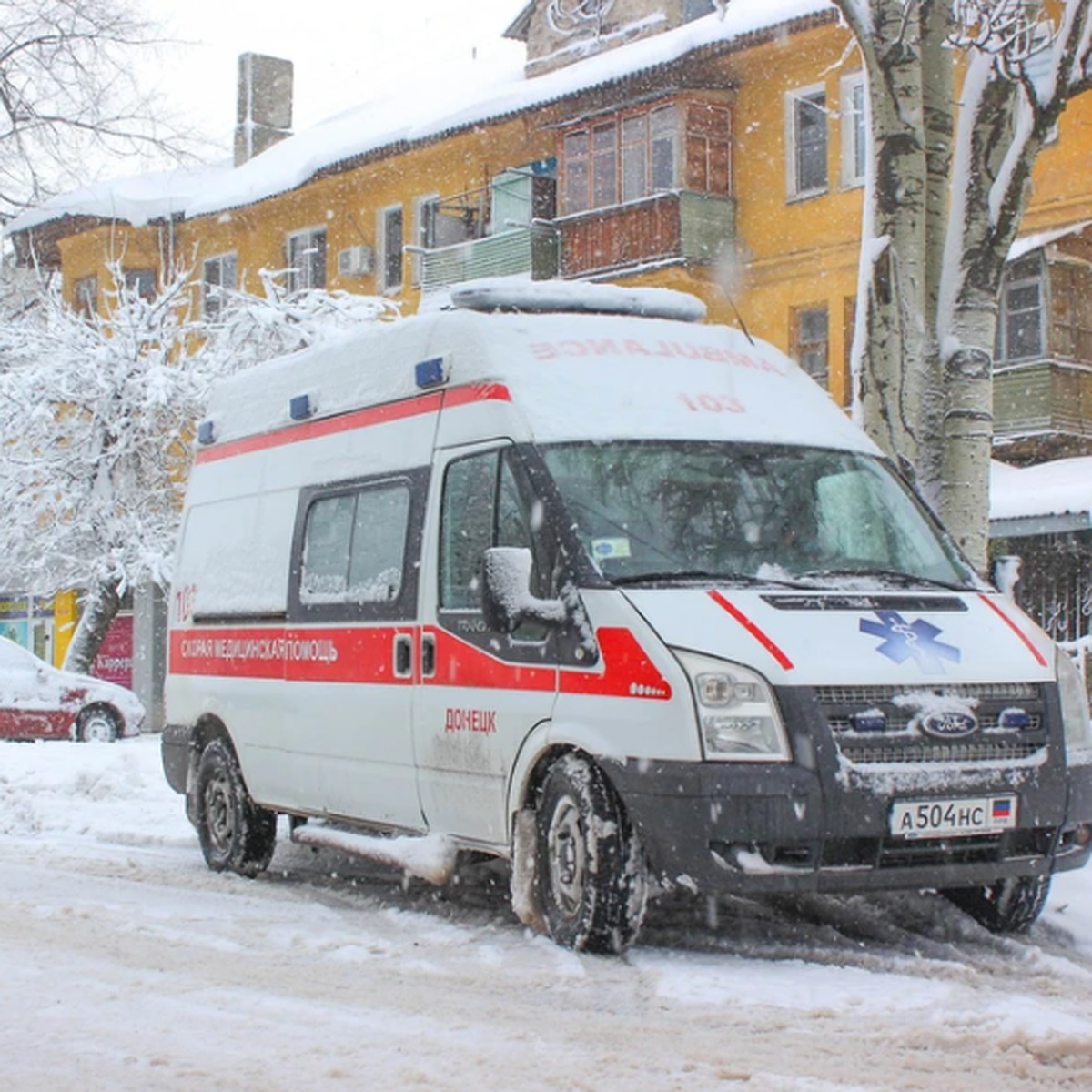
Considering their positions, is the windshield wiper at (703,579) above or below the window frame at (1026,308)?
below

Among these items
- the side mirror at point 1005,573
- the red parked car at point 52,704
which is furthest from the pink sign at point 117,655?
the side mirror at point 1005,573

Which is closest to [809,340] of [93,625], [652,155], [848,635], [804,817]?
[652,155]

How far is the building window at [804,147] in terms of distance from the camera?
88.7ft

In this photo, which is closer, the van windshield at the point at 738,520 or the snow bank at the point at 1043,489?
the van windshield at the point at 738,520

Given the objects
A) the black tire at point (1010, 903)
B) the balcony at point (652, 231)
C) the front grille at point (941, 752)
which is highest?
the balcony at point (652, 231)

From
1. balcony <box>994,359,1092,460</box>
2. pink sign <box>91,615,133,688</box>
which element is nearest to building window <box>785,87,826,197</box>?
balcony <box>994,359,1092,460</box>

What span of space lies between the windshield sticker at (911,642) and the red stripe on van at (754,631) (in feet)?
1.36

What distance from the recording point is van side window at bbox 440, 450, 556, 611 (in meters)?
7.35

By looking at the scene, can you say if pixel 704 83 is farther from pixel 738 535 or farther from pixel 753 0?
pixel 738 535

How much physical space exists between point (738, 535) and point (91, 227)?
36.3 m

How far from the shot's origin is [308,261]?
3631 cm

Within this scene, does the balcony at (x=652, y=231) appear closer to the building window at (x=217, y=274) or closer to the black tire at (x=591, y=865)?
the building window at (x=217, y=274)

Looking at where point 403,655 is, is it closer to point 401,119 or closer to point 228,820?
point 228,820

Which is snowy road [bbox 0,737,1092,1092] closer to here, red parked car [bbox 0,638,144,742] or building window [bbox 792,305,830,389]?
red parked car [bbox 0,638,144,742]
